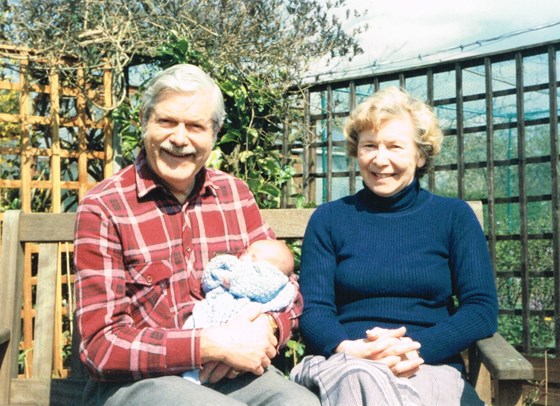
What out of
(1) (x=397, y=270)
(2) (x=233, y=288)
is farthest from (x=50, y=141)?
(1) (x=397, y=270)

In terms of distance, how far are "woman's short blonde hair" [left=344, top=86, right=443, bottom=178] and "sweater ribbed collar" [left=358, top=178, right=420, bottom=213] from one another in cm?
15

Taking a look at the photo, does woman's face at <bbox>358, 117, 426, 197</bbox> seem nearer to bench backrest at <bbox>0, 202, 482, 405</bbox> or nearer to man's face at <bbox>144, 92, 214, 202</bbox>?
bench backrest at <bbox>0, 202, 482, 405</bbox>

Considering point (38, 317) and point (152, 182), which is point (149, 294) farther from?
point (38, 317)

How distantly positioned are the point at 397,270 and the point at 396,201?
28 centimetres

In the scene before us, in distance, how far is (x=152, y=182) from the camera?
237cm

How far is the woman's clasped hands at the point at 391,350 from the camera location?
2.29 metres

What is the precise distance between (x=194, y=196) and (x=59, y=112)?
2504mm

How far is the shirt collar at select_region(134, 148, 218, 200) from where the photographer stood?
2346 mm

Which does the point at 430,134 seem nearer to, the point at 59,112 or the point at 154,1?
the point at 154,1

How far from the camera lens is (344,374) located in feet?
7.00

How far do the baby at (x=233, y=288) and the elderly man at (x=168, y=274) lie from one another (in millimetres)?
45

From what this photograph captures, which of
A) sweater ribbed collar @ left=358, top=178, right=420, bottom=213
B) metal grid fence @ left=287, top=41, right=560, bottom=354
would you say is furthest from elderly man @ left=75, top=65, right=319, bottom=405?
metal grid fence @ left=287, top=41, right=560, bottom=354

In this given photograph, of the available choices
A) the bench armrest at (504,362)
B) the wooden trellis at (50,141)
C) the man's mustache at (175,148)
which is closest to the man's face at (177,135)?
the man's mustache at (175,148)

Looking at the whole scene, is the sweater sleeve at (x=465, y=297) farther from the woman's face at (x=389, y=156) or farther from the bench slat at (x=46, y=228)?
the bench slat at (x=46, y=228)
